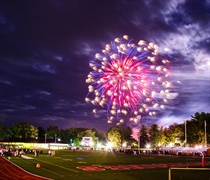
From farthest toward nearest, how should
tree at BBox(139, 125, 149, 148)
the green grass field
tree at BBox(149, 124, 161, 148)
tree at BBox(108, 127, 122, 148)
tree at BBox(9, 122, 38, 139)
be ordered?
tree at BBox(9, 122, 38, 139) < tree at BBox(108, 127, 122, 148) < tree at BBox(139, 125, 149, 148) < tree at BBox(149, 124, 161, 148) < the green grass field

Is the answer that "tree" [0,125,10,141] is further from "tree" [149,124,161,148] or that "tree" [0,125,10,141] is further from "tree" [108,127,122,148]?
"tree" [149,124,161,148]

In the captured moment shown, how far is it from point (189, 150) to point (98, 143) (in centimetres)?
11766

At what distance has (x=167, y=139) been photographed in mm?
159375

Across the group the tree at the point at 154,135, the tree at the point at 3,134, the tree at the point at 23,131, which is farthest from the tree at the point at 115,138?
the tree at the point at 3,134

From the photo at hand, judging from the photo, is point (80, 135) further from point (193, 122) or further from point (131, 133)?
point (193, 122)

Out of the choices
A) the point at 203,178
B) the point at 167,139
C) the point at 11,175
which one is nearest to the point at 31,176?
the point at 11,175

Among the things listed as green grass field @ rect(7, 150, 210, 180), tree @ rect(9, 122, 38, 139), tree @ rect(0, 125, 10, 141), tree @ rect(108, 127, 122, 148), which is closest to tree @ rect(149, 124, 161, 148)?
tree @ rect(108, 127, 122, 148)

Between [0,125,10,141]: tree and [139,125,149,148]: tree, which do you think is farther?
[0,125,10,141]: tree

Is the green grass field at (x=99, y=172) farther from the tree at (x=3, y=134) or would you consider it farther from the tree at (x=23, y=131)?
the tree at (x=23, y=131)

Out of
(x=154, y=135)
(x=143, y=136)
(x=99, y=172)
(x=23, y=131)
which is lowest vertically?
(x=99, y=172)

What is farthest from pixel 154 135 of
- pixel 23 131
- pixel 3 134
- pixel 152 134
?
pixel 3 134

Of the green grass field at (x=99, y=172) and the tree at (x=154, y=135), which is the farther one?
the tree at (x=154, y=135)

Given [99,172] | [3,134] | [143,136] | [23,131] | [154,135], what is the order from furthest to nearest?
[23,131]
[3,134]
[143,136]
[154,135]
[99,172]

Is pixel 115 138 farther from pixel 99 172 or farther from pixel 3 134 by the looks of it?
pixel 99 172
